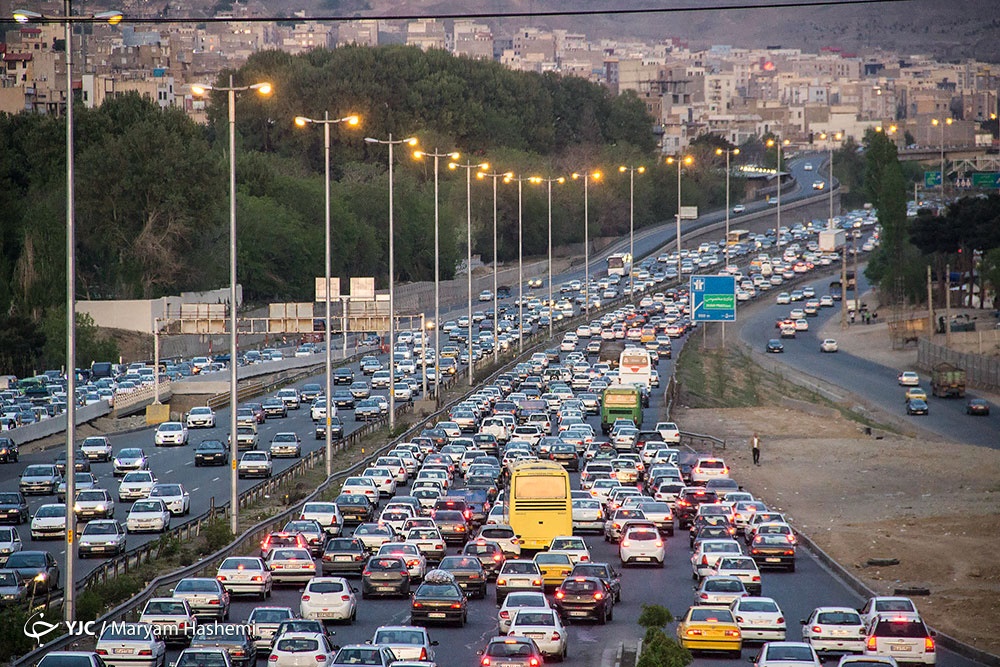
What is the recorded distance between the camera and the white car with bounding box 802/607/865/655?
1259 inches

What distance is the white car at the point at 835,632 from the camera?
32.0 m

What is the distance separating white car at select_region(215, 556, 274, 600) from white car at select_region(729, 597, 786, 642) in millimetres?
10012

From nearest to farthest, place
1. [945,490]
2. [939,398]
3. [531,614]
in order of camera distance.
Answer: [531,614], [945,490], [939,398]

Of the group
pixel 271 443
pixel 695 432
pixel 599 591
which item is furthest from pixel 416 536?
pixel 695 432

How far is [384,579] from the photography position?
127ft

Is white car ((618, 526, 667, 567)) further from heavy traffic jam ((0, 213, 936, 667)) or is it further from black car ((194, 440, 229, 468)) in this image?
black car ((194, 440, 229, 468))

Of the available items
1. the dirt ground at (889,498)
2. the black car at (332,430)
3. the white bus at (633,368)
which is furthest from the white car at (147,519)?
the white bus at (633,368)

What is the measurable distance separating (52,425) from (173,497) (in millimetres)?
31037

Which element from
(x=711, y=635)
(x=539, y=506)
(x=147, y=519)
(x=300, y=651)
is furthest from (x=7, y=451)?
(x=300, y=651)

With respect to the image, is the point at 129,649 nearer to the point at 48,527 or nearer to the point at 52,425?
the point at 48,527

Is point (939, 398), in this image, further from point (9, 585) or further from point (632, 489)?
point (9, 585)

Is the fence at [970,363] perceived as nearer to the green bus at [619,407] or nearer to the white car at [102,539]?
the green bus at [619,407]

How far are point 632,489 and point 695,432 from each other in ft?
83.1

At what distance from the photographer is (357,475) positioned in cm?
5916
